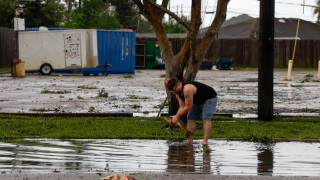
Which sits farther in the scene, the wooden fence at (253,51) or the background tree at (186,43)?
the wooden fence at (253,51)

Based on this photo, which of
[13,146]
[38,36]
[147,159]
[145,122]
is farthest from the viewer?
[38,36]

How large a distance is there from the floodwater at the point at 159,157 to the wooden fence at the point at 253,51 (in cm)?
4576

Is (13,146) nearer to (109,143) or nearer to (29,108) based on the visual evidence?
(109,143)

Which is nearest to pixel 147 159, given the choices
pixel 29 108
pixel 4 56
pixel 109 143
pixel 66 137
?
pixel 109 143

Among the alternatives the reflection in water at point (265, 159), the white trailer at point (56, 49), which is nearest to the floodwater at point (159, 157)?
Result: the reflection in water at point (265, 159)

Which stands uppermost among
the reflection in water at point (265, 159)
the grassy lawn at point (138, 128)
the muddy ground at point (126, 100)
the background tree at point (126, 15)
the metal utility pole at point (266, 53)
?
the background tree at point (126, 15)

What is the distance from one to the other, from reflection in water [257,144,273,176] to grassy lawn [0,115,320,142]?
973mm

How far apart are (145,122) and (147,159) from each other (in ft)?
16.0

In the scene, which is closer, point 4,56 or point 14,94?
point 14,94

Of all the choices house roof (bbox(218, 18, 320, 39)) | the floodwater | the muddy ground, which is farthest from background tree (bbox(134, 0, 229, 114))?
house roof (bbox(218, 18, 320, 39))

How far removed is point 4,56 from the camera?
48.6 meters

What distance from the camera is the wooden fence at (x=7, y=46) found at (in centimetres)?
4688

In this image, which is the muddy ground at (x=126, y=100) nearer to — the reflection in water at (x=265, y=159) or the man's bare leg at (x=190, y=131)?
the man's bare leg at (x=190, y=131)

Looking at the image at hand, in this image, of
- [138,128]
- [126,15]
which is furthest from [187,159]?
[126,15]
